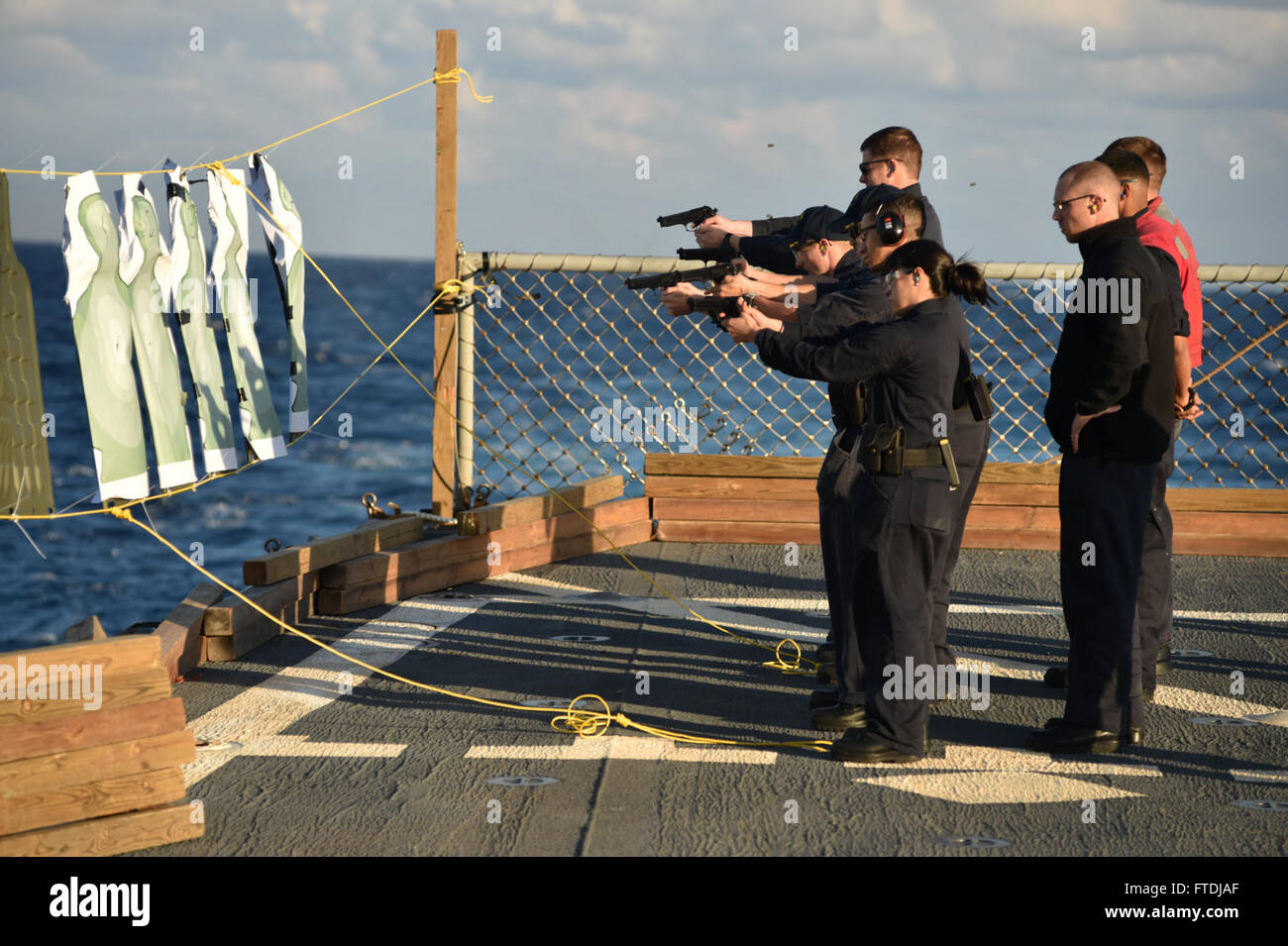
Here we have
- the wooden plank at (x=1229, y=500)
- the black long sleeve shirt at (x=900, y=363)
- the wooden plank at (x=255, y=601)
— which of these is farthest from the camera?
the wooden plank at (x=1229, y=500)

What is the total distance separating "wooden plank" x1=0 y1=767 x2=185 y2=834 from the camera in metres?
2.81

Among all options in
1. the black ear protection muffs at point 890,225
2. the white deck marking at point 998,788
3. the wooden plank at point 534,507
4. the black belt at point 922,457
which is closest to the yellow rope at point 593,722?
the white deck marking at point 998,788

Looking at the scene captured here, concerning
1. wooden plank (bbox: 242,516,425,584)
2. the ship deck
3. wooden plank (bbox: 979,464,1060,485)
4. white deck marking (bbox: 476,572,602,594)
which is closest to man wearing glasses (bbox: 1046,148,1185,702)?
the ship deck

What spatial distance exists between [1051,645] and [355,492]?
2247 cm

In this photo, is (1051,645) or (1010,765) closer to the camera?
(1010,765)

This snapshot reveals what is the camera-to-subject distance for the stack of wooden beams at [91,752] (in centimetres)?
282

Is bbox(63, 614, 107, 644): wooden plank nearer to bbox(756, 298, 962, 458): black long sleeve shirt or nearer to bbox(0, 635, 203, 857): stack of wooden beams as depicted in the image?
bbox(0, 635, 203, 857): stack of wooden beams

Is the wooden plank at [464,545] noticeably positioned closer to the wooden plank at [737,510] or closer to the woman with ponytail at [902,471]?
the wooden plank at [737,510]

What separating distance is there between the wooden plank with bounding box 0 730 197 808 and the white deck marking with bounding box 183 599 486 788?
9.6 inches

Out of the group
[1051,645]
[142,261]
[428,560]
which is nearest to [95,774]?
[142,261]

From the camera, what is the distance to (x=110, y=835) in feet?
9.50

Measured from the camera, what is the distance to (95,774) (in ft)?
9.55

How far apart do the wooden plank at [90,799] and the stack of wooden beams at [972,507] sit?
12.3 feet

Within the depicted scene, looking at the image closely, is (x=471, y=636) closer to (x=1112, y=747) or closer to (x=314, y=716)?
(x=314, y=716)
